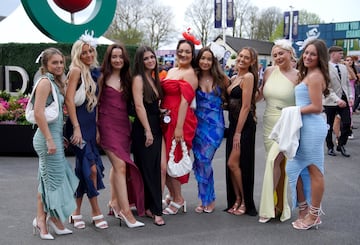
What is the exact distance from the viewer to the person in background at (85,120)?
161 inches

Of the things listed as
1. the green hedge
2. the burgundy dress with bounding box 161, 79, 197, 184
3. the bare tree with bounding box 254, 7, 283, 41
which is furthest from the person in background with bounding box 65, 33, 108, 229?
the bare tree with bounding box 254, 7, 283, 41

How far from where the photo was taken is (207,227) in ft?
14.4

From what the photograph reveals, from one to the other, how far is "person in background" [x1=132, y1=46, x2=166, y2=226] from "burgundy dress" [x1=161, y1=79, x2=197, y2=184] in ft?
0.30

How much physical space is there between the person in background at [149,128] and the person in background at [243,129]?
2.50 ft

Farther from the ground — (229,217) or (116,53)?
(116,53)

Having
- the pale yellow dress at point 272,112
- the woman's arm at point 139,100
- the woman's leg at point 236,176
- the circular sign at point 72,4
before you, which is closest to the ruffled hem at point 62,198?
the woman's arm at point 139,100

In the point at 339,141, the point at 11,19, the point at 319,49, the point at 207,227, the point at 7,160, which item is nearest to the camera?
the point at 319,49

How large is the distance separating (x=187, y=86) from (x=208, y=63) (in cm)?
37

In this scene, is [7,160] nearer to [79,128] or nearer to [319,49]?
[79,128]

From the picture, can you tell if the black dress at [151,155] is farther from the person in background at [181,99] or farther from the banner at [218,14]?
the banner at [218,14]

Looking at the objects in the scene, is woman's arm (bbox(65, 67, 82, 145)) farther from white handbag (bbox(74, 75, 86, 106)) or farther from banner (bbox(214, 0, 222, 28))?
banner (bbox(214, 0, 222, 28))

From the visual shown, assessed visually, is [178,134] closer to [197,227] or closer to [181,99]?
[181,99]

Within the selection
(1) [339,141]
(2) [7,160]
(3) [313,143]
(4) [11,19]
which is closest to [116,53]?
(3) [313,143]

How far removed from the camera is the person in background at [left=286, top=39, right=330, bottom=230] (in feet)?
13.3
